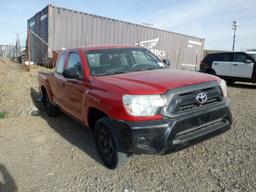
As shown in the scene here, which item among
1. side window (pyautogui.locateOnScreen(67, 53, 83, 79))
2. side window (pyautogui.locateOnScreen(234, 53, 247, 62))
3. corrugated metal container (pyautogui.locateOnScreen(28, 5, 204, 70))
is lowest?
side window (pyautogui.locateOnScreen(67, 53, 83, 79))

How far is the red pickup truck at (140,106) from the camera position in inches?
122

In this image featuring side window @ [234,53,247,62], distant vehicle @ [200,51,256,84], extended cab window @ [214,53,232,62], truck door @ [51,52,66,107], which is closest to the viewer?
truck door @ [51,52,66,107]

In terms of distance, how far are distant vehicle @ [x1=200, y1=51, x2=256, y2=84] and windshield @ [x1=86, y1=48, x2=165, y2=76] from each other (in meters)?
8.30

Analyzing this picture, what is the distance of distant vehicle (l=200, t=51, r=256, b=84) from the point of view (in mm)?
11664

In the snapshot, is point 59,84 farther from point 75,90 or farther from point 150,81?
point 150,81

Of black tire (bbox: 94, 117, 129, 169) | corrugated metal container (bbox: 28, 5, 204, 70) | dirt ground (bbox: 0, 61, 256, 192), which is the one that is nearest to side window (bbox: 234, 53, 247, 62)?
corrugated metal container (bbox: 28, 5, 204, 70)

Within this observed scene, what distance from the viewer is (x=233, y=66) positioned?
1239 centimetres

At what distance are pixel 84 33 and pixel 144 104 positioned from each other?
12.2m

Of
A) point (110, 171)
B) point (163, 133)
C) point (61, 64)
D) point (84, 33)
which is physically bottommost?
point (110, 171)

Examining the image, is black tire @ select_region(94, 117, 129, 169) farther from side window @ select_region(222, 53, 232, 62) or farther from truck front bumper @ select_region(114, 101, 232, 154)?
side window @ select_region(222, 53, 232, 62)

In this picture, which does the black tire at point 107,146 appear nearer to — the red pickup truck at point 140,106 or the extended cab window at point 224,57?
the red pickup truck at point 140,106

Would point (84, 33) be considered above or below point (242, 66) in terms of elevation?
above

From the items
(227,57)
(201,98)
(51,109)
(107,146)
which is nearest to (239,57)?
(227,57)

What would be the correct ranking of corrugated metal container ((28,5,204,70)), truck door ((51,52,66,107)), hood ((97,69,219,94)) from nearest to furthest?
1. hood ((97,69,219,94))
2. truck door ((51,52,66,107))
3. corrugated metal container ((28,5,204,70))
